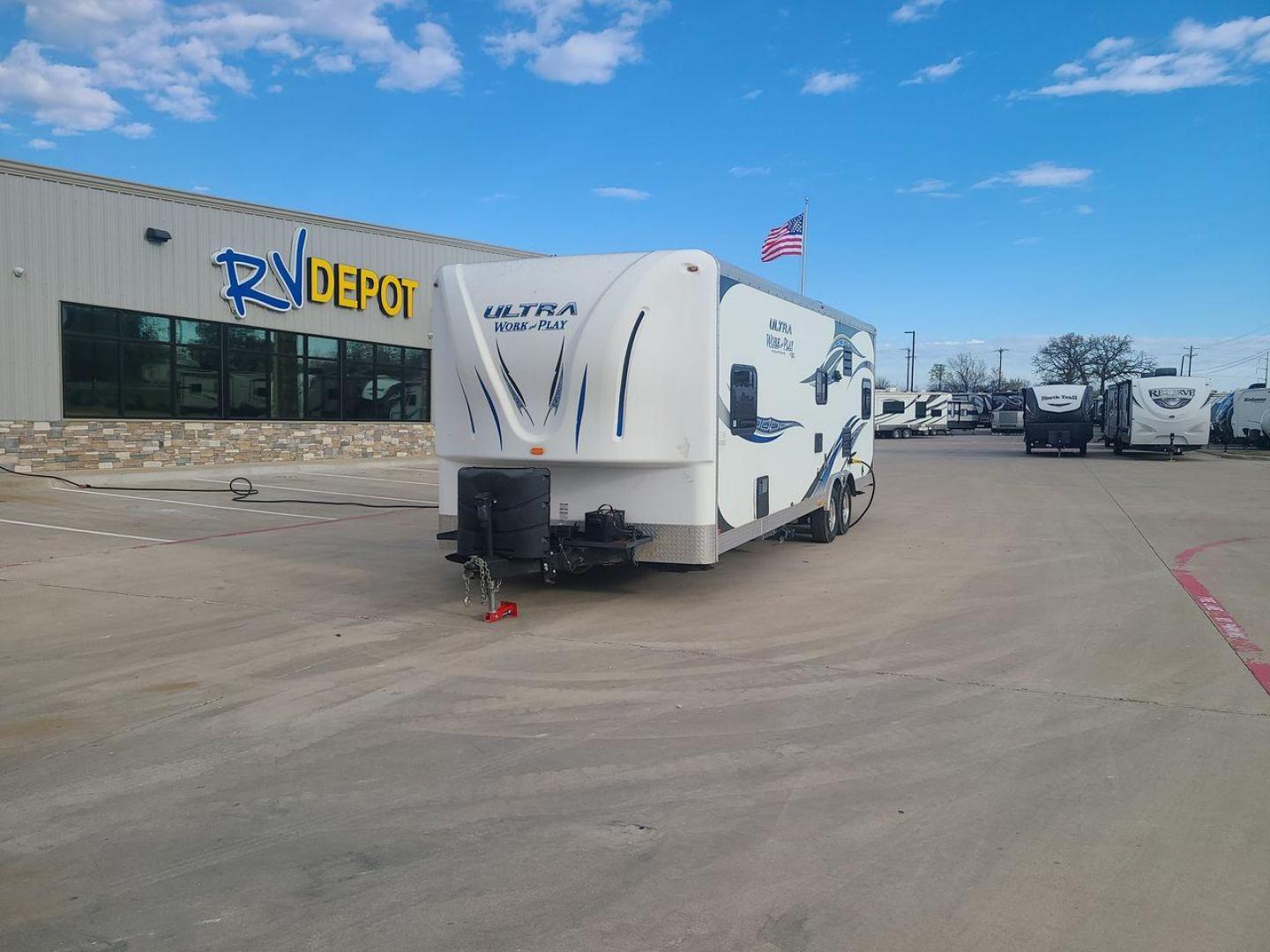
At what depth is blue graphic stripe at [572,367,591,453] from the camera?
8156 millimetres

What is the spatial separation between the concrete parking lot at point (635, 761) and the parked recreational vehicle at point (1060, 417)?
26.2 metres

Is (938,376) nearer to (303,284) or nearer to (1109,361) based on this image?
(1109,361)

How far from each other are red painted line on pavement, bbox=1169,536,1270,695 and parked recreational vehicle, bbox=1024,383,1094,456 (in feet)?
81.3

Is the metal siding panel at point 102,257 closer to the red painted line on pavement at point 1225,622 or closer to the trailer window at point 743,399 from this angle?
the trailer window at point 743,399

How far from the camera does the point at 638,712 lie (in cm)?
590

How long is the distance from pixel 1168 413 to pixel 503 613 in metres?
30.8

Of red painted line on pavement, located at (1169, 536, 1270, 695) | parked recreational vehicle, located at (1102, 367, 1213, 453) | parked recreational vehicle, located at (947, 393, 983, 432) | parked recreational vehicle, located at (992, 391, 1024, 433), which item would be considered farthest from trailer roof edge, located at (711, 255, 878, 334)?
parked recreational vehicle, located at (947, 393, 983, 432)

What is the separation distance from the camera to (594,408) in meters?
8.18

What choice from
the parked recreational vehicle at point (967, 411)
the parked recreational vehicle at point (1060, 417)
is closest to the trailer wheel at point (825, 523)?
the parked recreational vehicle at point (1060, 417)

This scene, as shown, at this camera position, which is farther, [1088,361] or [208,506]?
[1088,361]

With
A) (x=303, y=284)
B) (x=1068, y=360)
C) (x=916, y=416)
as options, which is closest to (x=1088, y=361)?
(x=1068, y=360)

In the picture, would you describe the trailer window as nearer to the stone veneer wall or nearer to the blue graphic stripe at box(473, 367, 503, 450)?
the blue graphic stripe at box(473, 367, 503, 450)

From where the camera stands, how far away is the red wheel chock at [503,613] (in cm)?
836

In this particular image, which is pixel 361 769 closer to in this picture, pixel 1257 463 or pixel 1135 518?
pixel 1135 518
